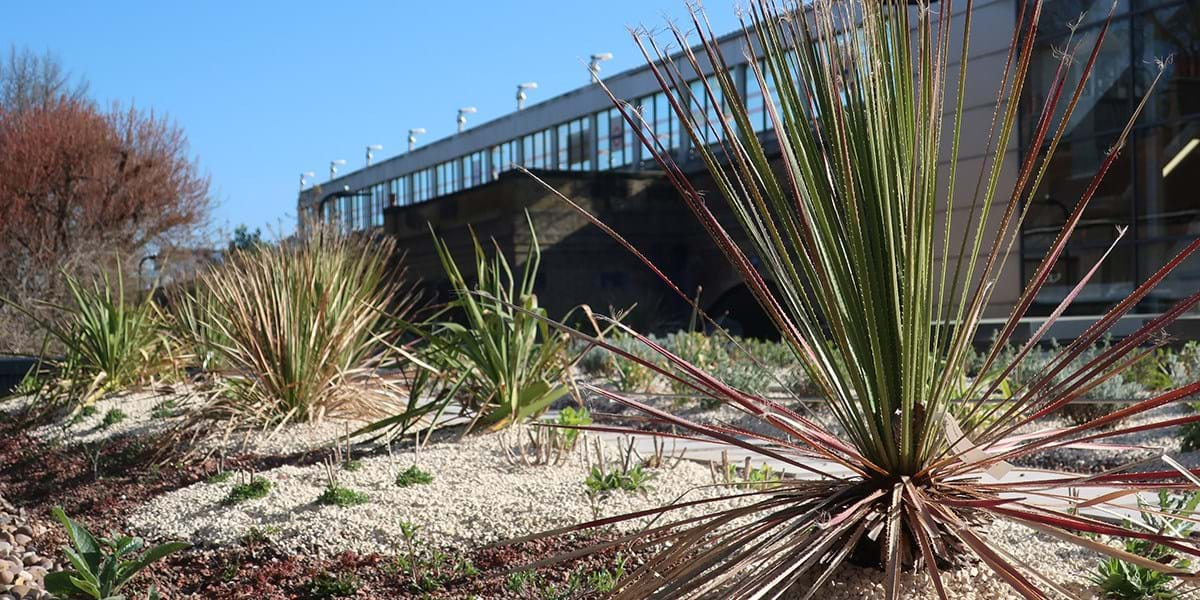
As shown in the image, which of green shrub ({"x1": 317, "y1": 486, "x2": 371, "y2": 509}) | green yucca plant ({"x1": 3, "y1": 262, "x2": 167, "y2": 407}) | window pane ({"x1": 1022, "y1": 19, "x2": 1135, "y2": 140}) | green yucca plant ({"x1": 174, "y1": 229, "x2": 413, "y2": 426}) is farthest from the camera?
window pane ({"x1": 1022, "y1": 19, "x2": 1135, "y2": 140})

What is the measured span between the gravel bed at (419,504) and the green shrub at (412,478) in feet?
0.11

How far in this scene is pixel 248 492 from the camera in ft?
18.0

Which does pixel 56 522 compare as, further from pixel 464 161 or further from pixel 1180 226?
pixel 464 161

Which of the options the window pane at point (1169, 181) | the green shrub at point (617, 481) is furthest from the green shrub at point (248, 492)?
the window pane at point (1169, 181)

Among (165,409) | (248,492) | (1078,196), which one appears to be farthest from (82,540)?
(1078,196)

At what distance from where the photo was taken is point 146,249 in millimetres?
23000

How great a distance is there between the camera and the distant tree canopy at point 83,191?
66.8 ft

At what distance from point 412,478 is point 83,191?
19283 millimetres

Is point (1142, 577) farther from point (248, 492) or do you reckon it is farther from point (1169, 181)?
point (1169, 181)

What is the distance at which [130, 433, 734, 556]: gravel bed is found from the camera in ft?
15.3

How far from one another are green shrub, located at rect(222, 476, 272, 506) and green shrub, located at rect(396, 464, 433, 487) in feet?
2.31

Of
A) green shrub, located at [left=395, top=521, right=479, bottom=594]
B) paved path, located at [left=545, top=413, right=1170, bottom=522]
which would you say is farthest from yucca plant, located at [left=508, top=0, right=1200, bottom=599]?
paved path, located at [left=545, top=413, right=1170, bottom=522]

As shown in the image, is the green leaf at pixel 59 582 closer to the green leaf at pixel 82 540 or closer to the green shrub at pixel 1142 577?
the green leaf at pixel 82 540

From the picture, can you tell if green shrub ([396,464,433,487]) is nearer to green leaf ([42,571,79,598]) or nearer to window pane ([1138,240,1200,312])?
green leaf ([42,571,79,598])
